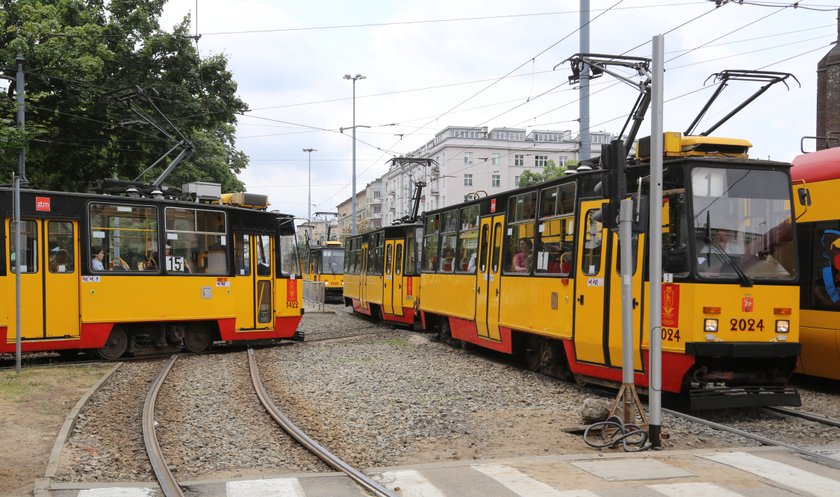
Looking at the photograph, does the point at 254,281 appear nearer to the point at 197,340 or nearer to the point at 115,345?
the point at 197,340

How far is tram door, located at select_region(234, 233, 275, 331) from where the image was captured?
16359 millimetres

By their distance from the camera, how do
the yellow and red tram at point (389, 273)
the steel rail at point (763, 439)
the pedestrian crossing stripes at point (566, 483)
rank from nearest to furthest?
1. the pedestrian crossing stripes at point (566, 483)
2. the steel rail at point (763, 439)
3. the yellow and red tram at point (389, 273)

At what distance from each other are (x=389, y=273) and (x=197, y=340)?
8254 mm

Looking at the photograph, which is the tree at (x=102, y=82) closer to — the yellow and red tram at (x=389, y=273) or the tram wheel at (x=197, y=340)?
the yellow and red tram at (x=389, y=273)

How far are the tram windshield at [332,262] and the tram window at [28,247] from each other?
25065 mm

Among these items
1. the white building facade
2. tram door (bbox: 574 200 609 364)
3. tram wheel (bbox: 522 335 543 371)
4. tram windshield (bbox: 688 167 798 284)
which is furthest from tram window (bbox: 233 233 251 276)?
the white building facade

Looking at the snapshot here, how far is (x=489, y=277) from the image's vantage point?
566 inches

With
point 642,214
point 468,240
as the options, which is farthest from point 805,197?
point 468,240

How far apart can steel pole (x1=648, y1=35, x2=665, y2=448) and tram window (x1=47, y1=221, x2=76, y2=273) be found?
426 inches

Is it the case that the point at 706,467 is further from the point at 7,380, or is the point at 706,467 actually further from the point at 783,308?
the point at 7,380

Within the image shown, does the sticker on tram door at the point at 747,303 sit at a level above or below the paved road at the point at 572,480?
above

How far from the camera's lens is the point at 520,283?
12.8 m

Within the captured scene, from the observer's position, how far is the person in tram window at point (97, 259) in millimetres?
14273

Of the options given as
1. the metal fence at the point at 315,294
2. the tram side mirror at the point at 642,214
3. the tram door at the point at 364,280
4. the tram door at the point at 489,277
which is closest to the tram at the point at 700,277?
the tram side mirror at the point at 642,214
